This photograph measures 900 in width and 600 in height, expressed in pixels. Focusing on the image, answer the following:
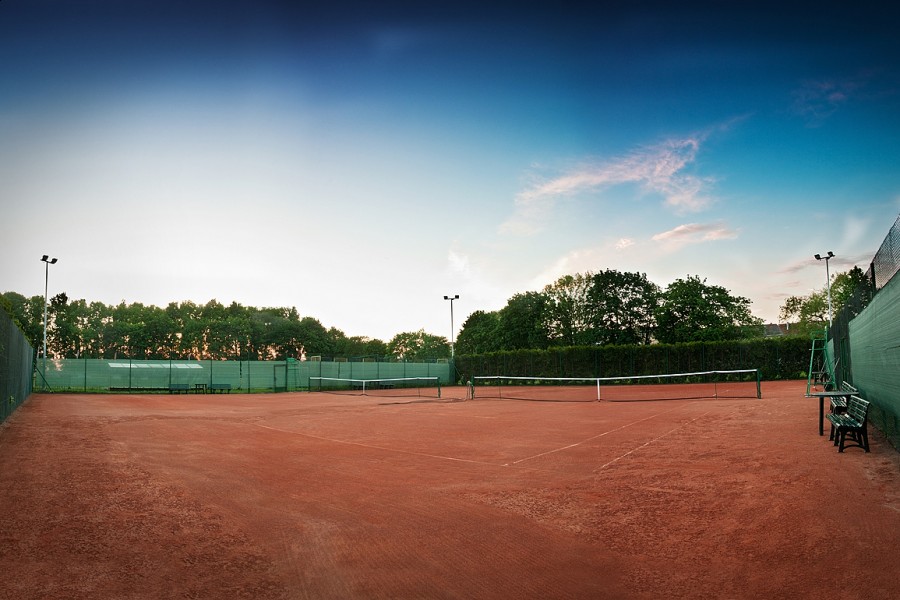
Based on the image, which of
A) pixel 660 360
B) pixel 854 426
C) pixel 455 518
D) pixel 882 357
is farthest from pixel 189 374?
pixel 882 357

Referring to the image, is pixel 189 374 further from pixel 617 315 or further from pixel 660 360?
pixel 617 315

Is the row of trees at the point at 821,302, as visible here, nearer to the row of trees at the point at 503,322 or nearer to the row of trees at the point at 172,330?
the row of trees at the point at 503,322

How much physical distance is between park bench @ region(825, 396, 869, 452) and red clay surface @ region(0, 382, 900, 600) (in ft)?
0.75

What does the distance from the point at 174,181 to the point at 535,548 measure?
18.4m

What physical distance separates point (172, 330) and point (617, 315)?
69.1m

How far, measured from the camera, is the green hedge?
38.4 meters

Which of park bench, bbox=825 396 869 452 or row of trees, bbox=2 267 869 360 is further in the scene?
row of trees, bbox=2 267 869 360

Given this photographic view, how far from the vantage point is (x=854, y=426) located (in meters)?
9.27

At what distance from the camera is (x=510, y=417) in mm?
18188

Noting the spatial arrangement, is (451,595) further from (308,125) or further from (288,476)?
(308,125)

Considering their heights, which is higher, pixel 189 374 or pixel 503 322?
pixel 503 322

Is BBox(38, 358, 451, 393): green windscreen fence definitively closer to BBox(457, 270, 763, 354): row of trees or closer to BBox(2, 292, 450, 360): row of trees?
BBox(457, 270, 763, 354): row of trees

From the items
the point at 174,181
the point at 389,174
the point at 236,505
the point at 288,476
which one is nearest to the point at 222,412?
the point at 174,181

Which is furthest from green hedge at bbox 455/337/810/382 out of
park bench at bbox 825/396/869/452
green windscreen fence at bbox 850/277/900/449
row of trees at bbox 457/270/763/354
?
park bench at bbox 825/396/869/452
